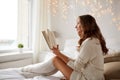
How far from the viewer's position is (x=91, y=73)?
2170 mm

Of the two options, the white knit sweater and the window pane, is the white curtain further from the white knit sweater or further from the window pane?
the white knit sweater

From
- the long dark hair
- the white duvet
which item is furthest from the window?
the long dark hair

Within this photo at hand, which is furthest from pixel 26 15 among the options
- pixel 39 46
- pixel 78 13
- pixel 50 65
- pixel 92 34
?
pixel 92 34

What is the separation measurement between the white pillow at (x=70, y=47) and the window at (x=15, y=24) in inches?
28.5

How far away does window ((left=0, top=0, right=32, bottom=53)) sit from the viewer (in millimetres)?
3371

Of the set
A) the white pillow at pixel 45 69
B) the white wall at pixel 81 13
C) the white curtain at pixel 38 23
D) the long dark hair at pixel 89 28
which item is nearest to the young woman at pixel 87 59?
the long dark hair at pixel 89 28

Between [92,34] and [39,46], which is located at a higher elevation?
[92,34]

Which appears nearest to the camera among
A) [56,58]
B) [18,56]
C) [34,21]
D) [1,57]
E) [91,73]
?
[91,73]

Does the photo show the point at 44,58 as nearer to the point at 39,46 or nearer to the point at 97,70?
the point at 39,46

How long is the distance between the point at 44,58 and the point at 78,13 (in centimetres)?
88

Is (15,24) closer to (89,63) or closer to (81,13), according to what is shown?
(81,13)

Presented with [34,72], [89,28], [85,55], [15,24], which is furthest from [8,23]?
[85,55]

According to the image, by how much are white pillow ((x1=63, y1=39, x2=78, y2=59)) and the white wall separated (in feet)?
0.39

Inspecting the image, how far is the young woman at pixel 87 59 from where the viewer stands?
213 centimetres
